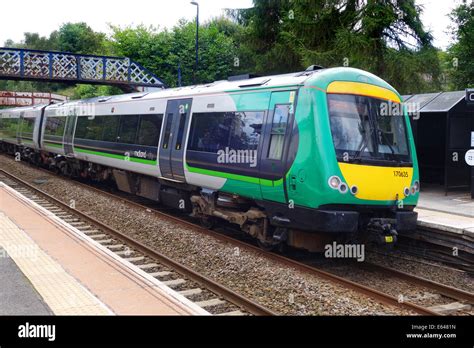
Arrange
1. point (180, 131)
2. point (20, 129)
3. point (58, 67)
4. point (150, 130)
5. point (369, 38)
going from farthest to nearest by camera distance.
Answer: point (20, 129) → point (58, 67) → point (369, 38) → point (150, 130) → point (180, 131)

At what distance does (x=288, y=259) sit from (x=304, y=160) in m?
1.96

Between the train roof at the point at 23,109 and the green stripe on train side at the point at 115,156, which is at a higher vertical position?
the train roof at the point at 23,109

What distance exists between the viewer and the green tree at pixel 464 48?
24953 millimetres

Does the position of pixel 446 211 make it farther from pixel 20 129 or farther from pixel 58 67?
pixel 20 129

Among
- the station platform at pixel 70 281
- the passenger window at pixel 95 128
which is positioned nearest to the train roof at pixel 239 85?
the passenger window at pixel 95 128

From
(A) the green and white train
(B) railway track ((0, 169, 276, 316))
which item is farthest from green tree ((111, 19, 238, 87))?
(A) the green and white train

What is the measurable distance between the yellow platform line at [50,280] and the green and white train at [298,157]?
3.57 meters

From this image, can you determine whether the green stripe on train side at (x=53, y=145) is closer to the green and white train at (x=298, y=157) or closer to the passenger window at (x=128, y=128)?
the passenger window at (x=128, y=128)

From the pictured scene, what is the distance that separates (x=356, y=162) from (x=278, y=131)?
56.6 inches

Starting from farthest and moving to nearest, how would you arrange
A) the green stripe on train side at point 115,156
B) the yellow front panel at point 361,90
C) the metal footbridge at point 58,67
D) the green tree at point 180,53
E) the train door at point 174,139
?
the green tree at point 180,53 → the metal footbridge at point 58,67 → the green stripe on train side at point 115,156 → the train door at point 174,139 → the yellow front panel at point 361,90

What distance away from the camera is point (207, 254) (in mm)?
9805

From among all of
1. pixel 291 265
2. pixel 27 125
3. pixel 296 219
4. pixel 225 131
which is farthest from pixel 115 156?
pixel 27 125

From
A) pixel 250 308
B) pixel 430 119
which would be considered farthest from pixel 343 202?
pixel 430 119

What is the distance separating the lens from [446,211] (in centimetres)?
1145
